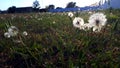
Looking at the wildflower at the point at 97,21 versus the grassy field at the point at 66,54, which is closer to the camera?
the grassy field at the point at 66,54

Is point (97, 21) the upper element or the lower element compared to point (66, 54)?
upper

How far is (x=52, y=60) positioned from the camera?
395cm

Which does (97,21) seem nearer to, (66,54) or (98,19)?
(98,19)

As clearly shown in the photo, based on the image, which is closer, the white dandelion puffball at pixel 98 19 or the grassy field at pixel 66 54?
the grassy field at pixel 66 54

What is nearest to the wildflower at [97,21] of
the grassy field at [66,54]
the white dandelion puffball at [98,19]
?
the white dandelion puffball at [98,19]

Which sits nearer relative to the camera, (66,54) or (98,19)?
(66,54)

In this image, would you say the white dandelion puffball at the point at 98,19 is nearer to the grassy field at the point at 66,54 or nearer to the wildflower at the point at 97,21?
the wildflower at the point at 97,21

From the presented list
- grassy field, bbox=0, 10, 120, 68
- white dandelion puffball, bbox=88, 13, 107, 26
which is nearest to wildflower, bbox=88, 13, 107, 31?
white dandelion puffball, bbox=88, 13, 107, 26

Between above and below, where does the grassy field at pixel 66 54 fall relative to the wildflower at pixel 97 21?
below

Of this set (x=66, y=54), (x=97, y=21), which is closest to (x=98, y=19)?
(x=97, y=21)

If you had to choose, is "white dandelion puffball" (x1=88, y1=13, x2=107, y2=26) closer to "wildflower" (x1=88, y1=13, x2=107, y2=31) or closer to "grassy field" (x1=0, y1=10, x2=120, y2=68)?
"wildflower" (x1=88, y1=13, x2=107, y2=31)

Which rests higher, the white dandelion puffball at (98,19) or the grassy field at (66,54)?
the white dandelion puffball at (98,19)

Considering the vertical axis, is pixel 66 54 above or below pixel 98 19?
below

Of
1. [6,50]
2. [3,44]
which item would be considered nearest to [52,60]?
[6,50]
